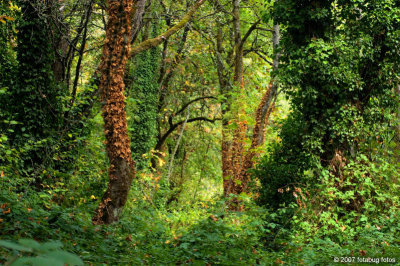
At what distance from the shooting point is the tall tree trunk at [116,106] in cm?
759

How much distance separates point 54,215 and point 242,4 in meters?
14.8

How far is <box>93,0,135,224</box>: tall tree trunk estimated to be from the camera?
759 cm

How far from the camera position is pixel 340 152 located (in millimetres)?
10172

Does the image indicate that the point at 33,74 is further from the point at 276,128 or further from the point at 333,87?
the point at 333,87

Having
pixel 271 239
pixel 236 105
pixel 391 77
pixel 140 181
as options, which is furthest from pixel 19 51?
pixel 391 77

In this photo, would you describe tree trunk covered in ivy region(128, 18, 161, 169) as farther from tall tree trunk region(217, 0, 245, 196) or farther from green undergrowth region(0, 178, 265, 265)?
green undergrowth region(0, 178, 265, 265)

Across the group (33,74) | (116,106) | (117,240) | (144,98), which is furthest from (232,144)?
(117,240)

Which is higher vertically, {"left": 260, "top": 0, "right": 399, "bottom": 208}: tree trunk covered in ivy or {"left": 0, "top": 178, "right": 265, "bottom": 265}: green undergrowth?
{"left": 260, "top": 0, "right": 399, "bottom": 208}: tree trunk covered in ivy

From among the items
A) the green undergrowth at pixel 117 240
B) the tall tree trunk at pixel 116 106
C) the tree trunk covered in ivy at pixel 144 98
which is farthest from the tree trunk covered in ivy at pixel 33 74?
the tree trunk covered in ivy at pixel 144 98

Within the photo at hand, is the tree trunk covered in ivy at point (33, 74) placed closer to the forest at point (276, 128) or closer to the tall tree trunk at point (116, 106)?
the forest at point (276, 128)

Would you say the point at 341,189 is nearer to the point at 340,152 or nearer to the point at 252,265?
the point at 340,152

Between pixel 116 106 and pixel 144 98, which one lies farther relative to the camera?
pixel 144 98

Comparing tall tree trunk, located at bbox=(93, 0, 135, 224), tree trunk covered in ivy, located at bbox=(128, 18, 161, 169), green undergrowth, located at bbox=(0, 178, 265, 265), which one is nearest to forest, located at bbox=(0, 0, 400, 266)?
tall tree trunk, located at bbox=(93, 0, 135, 224)

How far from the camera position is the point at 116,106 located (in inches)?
302
